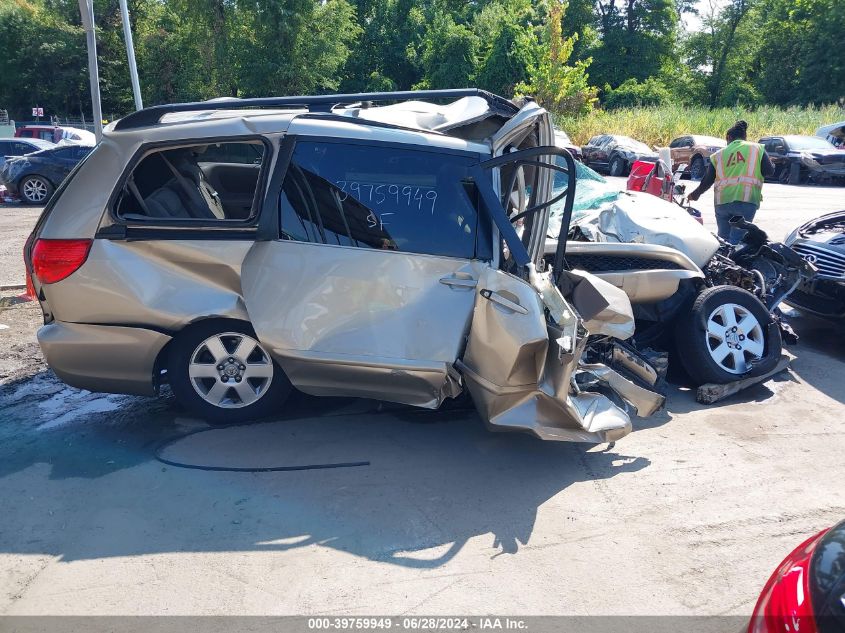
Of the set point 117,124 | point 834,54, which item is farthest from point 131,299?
point 834,54

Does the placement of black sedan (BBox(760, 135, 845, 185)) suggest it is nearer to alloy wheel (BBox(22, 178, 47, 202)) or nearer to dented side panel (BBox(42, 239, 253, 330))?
alloy wheel (BBox(22, 178, 47, 202))

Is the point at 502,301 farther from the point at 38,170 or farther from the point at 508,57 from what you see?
the point at 508,57

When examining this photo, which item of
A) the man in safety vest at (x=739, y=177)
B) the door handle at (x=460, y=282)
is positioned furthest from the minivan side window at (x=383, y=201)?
the man in safety vest at (x=739, y=177)

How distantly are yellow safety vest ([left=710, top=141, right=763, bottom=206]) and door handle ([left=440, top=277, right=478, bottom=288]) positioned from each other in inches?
199

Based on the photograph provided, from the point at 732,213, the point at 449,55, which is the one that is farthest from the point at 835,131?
the point at 449,55

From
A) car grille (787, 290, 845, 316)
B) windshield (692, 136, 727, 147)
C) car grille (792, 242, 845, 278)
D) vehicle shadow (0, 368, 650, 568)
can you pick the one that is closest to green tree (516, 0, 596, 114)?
windshield (692, 136, 727, 147)

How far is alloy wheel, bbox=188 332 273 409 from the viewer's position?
180 inches

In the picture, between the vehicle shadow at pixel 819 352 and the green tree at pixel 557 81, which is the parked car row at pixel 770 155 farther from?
the vehicle shadow at pixel 819 352

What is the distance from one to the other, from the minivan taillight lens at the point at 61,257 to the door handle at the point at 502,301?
96.5 inches

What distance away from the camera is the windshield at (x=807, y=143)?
2345 cm

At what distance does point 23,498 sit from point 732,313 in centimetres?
486

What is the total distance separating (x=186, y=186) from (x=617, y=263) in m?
3.19

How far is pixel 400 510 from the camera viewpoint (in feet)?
12.5

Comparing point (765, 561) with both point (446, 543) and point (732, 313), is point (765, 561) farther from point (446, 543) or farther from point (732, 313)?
point (732, 313)
